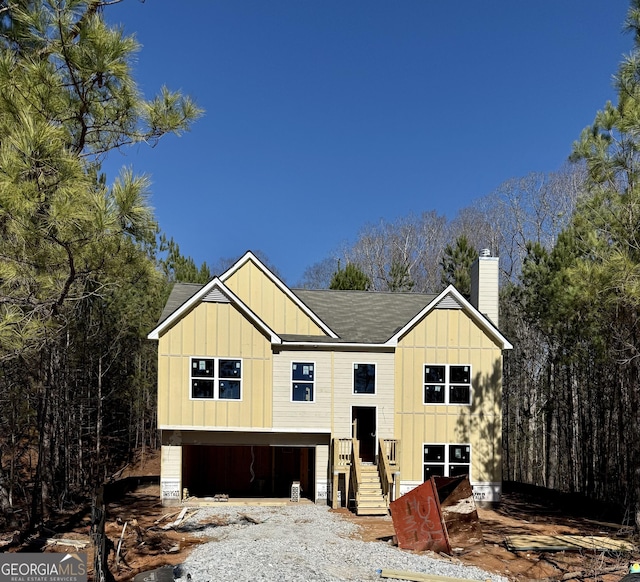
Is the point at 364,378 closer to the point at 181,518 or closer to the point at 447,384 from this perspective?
the point at 447,384

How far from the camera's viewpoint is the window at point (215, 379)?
14.9 m

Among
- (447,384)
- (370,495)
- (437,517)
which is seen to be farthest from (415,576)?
(447,384)

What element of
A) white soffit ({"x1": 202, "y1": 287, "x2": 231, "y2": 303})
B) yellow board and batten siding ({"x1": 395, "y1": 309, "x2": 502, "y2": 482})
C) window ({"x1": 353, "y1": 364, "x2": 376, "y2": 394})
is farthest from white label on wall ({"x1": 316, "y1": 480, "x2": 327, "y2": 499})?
white soffit ({"x1": 202, "y1": 287, "x2": 231, "y2": 303})

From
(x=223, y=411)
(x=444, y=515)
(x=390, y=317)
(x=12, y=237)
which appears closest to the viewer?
(x=12, y=237)

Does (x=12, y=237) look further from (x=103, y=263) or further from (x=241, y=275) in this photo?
(x=241, y=275)

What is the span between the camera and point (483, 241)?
3088 centimetres

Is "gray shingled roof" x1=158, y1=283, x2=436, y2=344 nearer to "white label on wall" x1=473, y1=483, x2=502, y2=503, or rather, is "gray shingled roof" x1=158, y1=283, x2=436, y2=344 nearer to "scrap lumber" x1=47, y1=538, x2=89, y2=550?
"white label on wall" x1=473, y1=483, x2=502, y2=503

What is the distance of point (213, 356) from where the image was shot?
1499 centimetres

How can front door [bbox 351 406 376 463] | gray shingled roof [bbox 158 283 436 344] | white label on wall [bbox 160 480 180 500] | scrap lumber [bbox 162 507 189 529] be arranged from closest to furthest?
scrap lumber [bbox 162 507 189 529] → white label on wall [bbox 160 480 180 500] → gray shingled roof [bbox 158 283 436 344] → front door [bbox 351 406 376 463]

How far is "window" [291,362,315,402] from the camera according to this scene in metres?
15.4

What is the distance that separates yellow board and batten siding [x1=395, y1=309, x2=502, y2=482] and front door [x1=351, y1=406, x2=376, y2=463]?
157 centimetres

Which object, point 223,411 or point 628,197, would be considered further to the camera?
point 223,411

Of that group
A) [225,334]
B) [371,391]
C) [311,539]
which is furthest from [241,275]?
[311,539]

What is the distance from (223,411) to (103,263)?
331 inches
